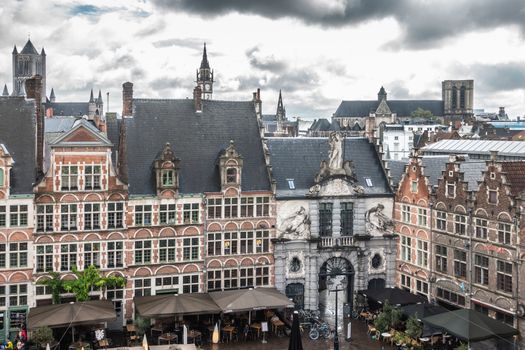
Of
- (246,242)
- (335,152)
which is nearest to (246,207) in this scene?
(246,242)

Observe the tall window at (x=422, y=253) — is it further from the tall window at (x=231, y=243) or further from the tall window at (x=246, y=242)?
the tall window at (x=231, y=243)

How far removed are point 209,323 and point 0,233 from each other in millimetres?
13828

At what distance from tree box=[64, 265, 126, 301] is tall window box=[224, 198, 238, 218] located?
849 centimetres

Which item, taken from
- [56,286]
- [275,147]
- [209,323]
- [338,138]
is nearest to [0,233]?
[56,286]

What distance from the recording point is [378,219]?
45.7m

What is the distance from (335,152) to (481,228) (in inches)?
455

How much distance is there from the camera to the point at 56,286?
3734cm

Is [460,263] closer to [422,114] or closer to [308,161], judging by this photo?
[308,161]

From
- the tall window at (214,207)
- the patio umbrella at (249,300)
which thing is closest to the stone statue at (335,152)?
the tall window at (214,207)

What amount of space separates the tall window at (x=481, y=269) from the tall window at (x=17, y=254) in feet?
91.5

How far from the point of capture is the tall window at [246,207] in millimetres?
42625

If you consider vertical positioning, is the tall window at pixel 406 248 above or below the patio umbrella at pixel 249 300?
above

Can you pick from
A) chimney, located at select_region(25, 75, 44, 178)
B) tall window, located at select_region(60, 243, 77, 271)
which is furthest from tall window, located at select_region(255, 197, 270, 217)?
chimney, located at select_region(25, 75, 44, 178)

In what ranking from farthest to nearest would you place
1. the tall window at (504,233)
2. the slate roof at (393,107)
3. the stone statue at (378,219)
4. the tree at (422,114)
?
the slate roof at (393,107) → the tree at (422,114) → the stone statue at (378,219) → the tall window at (504,233)
